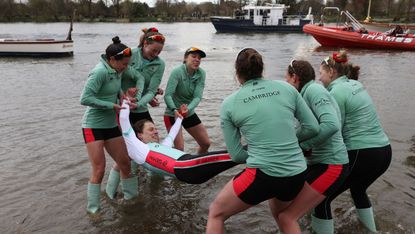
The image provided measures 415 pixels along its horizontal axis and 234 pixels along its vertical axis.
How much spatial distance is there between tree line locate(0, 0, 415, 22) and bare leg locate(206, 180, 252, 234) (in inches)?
2874

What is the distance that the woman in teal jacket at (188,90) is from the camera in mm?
5605

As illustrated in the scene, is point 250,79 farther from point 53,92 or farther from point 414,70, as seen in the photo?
point 414,70

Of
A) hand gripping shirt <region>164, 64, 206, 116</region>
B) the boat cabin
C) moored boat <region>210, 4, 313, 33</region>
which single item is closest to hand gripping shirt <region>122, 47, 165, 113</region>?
hand gripping shirt <region>164, 64, 206, 116</region>

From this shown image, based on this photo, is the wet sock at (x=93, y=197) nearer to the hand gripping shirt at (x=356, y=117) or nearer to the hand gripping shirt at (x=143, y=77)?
the hand gripping shirt at (x=143, y=77)

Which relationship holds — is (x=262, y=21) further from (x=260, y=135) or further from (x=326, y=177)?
(x=260, y=135)

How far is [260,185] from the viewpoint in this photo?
315 centimetres

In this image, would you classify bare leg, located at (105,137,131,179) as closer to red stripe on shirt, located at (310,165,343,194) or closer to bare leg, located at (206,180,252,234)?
bare leg, located at (206,180,252,234)

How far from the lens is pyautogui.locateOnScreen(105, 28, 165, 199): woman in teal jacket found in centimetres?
535

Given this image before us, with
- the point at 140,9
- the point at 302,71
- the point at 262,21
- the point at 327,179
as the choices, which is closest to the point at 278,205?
the point at 327,179

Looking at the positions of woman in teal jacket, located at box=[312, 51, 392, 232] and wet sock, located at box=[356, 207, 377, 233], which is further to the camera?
wet sock, located at box=[356, 207, 377, 233]

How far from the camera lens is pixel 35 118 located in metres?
10.6

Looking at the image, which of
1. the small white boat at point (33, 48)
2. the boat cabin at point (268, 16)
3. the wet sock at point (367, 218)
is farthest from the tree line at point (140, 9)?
the wet sock at point (367, 218)

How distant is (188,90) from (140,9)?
10295cm

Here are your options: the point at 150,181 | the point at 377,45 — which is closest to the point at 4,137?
the point at 150,181
